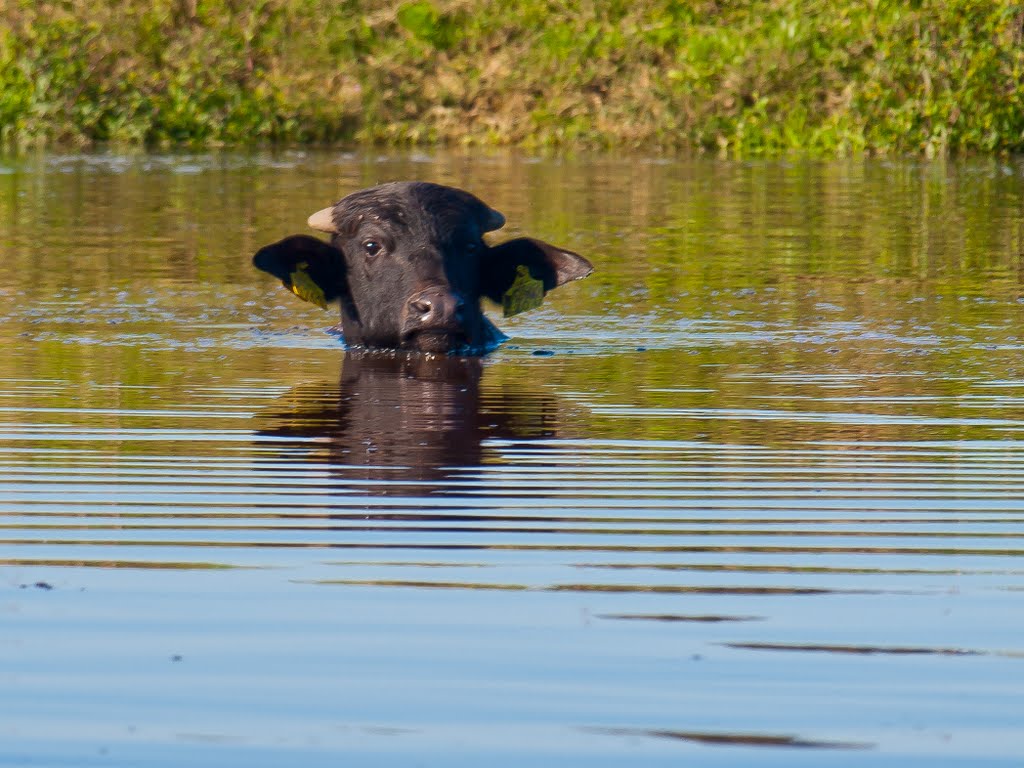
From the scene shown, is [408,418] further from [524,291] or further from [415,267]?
[524,291]

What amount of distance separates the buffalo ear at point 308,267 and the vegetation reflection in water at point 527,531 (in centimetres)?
34

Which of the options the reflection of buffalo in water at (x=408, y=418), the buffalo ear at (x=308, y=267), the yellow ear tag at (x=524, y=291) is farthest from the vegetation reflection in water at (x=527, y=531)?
the buffalo ear at (x=308, y=267)

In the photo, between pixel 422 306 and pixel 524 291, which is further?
pixel 524 291

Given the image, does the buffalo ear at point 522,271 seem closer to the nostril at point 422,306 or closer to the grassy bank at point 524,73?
the nostril at point 422,306

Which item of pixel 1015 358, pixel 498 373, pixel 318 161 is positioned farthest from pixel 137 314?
pixel 318 161

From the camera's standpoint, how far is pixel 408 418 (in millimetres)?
7258

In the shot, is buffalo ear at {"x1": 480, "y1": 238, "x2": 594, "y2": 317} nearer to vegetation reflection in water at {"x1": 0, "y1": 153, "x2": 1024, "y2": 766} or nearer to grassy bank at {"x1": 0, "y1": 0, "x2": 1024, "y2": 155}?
vegetation reflection in water at {"x1": 0, "y1": 153, "x2": 1024, "y2": 766}

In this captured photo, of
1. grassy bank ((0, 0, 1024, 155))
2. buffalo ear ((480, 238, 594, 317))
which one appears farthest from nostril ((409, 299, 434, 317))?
grassy bank ((0, 0, 1024, 155))

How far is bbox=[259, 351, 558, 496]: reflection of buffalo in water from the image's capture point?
6.02 meters

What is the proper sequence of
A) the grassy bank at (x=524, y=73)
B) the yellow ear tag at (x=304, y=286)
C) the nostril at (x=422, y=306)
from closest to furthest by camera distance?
the nostril at (x=422, y=306)
the yellow ear tag at (x=304, y=286)
the grassy bank at (x=524, y=73)

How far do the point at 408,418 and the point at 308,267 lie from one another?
Answer: 9.70 ft

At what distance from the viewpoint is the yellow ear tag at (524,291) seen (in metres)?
10.1

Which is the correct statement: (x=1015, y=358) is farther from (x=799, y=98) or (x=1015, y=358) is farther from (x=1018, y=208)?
(x=799, y=98)

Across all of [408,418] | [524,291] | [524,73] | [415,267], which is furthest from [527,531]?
[524,73]
